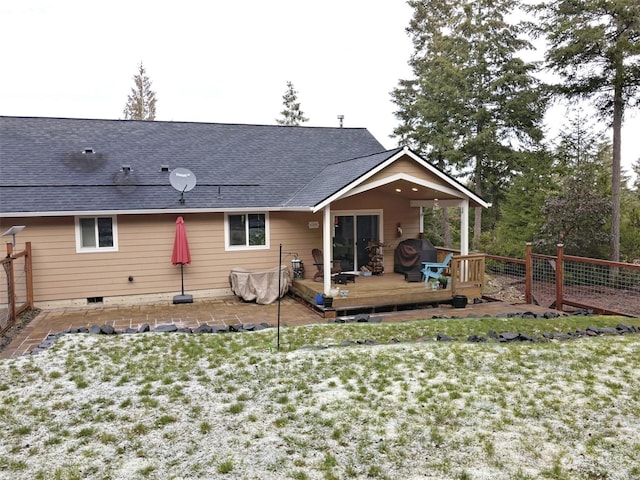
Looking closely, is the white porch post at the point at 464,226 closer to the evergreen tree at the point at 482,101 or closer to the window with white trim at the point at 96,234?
the window with white trim at the point at 96,234

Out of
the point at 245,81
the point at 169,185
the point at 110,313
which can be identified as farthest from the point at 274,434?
the point at 245,81

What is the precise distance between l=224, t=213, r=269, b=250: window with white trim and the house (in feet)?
0.08

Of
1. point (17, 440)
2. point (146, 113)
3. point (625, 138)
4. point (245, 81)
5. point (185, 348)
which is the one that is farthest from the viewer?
point (146, 113)

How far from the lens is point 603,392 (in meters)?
4.56

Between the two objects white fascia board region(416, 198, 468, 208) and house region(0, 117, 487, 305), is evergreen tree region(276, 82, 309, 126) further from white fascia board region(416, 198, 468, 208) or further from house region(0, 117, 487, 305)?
white fascia board region(416, 198, 468, 208)

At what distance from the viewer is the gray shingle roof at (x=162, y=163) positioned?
32.7 feet

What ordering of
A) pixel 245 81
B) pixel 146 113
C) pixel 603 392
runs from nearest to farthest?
pixel 603 392, pixel 245 81, pixel 146 113

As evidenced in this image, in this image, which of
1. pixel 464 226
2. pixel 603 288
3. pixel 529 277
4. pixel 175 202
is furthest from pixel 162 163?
pixel 603 288

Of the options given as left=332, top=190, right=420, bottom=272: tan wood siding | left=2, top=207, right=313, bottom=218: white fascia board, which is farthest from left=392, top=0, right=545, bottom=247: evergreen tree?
left=2, top=207, right=313, bottom=218: white fascia board

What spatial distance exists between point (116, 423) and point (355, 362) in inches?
106

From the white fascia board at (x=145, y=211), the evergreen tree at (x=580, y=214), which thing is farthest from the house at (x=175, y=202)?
the evergreen tree at (x=580, y=214)

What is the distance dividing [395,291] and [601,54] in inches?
421

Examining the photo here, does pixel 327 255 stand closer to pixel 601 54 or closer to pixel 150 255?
pixel 150 255

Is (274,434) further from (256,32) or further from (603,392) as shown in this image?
(256,32)
